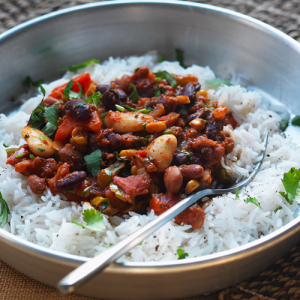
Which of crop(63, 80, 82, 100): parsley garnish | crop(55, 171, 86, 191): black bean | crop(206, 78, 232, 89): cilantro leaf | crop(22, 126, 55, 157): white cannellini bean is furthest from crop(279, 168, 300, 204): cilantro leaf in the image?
crop(63, 80, 82, 100): parsley garnish

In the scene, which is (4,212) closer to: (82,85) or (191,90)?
(82,85)

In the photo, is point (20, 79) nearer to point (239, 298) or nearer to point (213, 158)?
point (213, 158)

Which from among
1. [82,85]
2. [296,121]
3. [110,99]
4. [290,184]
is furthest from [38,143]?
[296,121]

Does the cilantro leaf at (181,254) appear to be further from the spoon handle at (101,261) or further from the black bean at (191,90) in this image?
the black bean at (191,90)

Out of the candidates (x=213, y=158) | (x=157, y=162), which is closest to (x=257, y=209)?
(x=213, y=158)

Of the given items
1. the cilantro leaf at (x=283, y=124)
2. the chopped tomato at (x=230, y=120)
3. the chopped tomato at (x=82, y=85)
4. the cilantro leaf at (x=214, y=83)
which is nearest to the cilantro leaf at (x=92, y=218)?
the chopped tomato at (x=82, y=85)

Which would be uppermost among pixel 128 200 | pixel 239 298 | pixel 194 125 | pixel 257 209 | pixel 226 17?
pixel 226 17

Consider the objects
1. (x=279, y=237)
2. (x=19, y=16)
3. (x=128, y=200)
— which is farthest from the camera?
(x=19, y=16)
